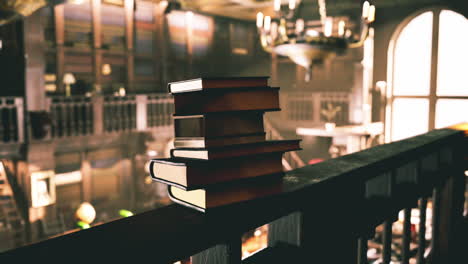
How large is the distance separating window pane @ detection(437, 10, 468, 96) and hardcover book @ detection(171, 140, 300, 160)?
37.5 feet

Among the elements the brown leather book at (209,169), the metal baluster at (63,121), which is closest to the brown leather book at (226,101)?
the brown leather book at (209,169)

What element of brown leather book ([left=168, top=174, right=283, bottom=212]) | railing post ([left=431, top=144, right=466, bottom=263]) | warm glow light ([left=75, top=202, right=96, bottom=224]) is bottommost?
warm glow light ([left=75, top=202, right=96, bottom=224])

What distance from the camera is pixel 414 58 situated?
1152cm

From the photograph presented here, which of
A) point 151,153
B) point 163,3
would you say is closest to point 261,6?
point 163,3

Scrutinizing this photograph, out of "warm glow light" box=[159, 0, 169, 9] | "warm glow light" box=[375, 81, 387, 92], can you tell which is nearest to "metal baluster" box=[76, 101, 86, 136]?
"warm glow light" box=[159, 0, 169, 9]

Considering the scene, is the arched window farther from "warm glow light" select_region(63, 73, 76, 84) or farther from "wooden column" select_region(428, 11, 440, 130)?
"warm glow light" select_region(63, 73, 76, 84)

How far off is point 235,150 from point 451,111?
11.7 m

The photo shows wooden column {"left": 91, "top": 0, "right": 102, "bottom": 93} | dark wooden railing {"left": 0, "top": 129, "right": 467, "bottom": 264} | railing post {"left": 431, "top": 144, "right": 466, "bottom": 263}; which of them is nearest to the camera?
dark wooden railing {"left": 0, "top": 129, "right": 467, "bottom": 264}

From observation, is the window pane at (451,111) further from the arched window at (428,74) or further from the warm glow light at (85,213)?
the warm glow light at (85,213)

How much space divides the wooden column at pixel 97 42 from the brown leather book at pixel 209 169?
1007 cm

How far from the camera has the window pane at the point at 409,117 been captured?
11.5 meters

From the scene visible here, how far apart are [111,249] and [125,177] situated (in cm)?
1041

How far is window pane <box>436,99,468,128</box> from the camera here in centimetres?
1080

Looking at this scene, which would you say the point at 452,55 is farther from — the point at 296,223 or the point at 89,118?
the point at 296,223
